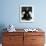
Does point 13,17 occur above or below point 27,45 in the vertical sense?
above

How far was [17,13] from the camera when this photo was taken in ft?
13.5

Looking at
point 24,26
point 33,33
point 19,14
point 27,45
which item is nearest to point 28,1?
point 19,14

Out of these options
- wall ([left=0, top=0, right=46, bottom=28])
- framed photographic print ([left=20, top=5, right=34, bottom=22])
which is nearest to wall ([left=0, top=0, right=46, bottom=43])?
wall ([left=0, top=0, right=46, bottom=28])

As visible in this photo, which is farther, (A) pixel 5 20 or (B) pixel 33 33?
(A) pixel 5 20

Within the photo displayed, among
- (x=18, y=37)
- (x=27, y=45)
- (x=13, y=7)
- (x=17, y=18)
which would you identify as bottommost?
(x=27, y=45)

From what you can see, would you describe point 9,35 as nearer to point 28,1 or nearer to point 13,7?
point 13,7

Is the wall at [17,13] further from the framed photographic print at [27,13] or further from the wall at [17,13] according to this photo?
the framed photographic print at [27,13]

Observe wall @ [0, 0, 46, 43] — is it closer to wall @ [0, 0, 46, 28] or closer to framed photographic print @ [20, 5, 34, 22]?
wall @ [0, 0, 46, 28]

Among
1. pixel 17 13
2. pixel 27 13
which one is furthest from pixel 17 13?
pixel 27 13

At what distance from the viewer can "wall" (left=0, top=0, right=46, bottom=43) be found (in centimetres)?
409

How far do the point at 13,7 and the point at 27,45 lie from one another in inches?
51.3

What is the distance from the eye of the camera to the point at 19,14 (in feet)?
13.5

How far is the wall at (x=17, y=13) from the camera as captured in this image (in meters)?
4.09

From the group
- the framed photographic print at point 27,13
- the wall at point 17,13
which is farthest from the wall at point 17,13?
the framed photographic print at point 27,13
